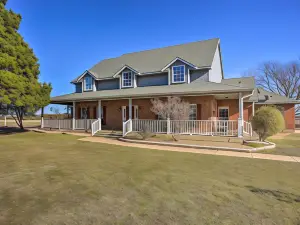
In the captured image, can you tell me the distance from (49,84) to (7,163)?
Result: 1261cm

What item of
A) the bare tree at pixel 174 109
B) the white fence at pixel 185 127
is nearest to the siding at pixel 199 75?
the bare tree at pixel 174 109

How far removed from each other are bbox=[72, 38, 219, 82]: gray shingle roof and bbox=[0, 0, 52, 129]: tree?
6.42 m

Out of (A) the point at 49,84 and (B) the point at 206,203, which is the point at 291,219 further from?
(A) the point at 49,84

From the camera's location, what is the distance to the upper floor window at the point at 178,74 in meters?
17.5

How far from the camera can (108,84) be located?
21625mm

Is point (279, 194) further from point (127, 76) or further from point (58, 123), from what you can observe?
point (58, 123)

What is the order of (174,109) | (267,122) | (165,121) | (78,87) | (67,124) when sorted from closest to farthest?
(267,122)
(174,109)
(165,121)
(67,124)
(78,87)

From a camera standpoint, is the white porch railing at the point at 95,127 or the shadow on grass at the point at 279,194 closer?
the shadow on grass at the point at 279,194

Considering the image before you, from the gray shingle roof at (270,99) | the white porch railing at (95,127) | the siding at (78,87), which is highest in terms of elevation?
the siding at (78,87)

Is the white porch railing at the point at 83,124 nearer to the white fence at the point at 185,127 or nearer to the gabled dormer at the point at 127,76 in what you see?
the white fence at the point at 185,127

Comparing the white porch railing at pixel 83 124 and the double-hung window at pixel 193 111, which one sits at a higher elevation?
the double-hung window at pixel 193 111

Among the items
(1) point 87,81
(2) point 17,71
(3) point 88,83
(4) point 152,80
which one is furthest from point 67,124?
(4) point 152,80

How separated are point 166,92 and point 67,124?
11.6 metres

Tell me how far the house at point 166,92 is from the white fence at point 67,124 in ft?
0.33
